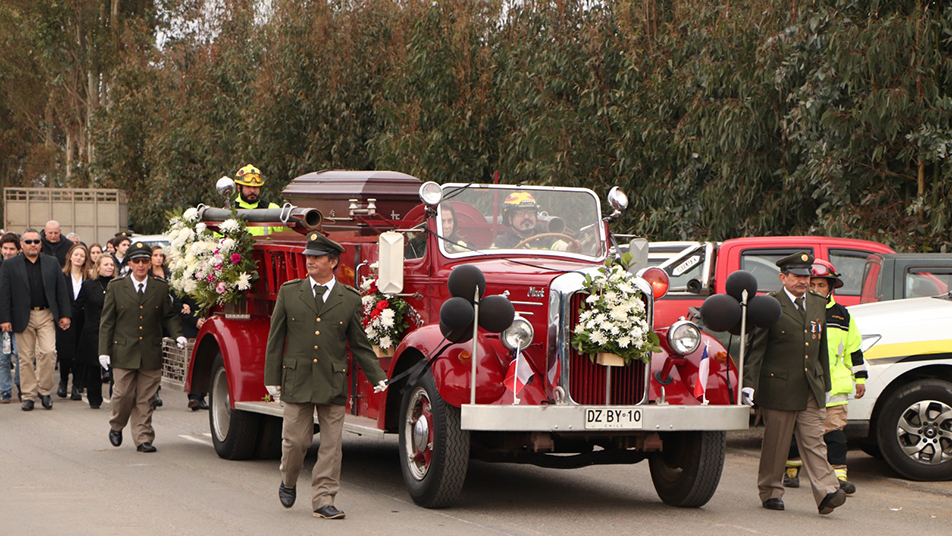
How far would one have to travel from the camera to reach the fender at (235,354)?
11320 millimetres

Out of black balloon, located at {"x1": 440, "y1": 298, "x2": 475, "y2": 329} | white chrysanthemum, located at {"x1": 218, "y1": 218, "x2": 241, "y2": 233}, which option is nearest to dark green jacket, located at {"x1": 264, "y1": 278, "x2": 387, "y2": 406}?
black balloon, located at {"x1": 440, "y1": 298, "x2": 475, "y2": 329}

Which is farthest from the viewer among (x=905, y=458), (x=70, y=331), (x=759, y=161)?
(x=759, y=161)

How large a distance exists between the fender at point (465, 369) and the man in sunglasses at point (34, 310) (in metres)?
8.60

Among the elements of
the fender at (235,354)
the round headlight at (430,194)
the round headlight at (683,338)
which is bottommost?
the fender at (235,354)

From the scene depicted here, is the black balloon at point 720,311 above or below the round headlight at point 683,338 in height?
above

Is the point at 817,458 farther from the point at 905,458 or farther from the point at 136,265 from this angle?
the point at 136,265

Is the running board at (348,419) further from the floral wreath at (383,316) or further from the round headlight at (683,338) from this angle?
the round headlight at (683,338)

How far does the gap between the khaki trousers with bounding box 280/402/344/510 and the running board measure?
2.22ft

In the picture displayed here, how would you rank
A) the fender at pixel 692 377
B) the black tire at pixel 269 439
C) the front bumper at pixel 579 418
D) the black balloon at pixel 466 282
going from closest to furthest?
the front bumper at pixel 579 418 < the black balloon at pixel 466 282 < the fender at pixel 692 377 < the black tire at pixel 269 439

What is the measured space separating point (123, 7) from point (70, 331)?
45.5 m

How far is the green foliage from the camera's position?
1605 cm

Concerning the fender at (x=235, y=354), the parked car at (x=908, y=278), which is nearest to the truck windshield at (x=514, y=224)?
the fender at (x=235, y=354)

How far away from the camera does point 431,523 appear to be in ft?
27.8

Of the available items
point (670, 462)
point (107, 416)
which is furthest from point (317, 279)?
point (107, 416)
